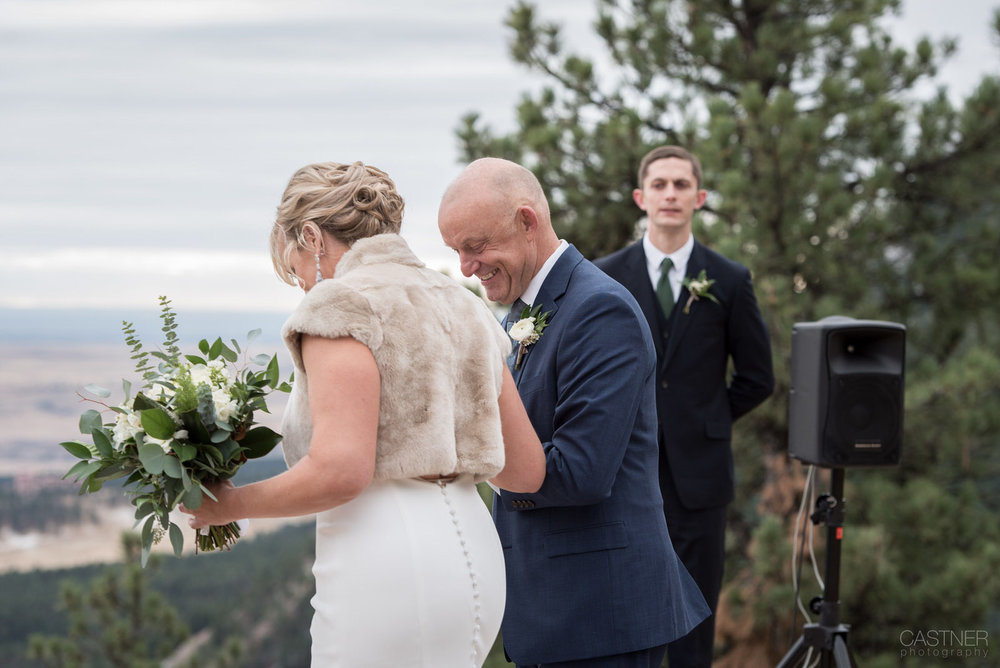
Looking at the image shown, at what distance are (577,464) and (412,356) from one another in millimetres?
448

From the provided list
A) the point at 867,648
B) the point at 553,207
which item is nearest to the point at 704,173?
the point at 553,207

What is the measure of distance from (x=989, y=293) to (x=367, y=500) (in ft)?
21.5

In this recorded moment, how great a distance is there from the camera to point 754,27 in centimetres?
728

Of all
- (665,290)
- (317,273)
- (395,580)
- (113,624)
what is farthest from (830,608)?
(113,624)

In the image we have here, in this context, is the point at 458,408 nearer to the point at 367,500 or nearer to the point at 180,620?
the point at 367,500

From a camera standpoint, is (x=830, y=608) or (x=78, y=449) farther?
(x=830, y=608)

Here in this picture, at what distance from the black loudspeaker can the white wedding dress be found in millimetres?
2271

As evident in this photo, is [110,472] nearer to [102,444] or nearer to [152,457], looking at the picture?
[102,444]

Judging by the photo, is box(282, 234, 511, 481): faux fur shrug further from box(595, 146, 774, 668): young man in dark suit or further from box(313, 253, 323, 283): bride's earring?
box(595, 146, 774, 668): young man in dark suit

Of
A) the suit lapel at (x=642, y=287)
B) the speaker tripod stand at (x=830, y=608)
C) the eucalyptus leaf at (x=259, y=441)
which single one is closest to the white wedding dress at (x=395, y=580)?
the eucalyptus leaf at (x=259, y=441)

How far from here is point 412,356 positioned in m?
1.68

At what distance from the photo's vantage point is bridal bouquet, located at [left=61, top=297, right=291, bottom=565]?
A: 171 cm

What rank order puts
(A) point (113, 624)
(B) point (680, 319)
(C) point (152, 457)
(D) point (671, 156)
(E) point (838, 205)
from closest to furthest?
(C) point (152, 457)
(B) point (680, 319)
(D) point (671, 156)
(E) point (838, 205)
(A) point (113, 624)

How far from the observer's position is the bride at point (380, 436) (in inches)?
63.3
